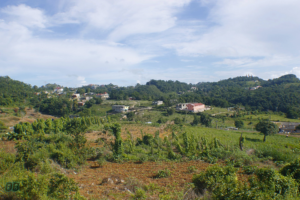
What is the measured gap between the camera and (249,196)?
4.62 meters

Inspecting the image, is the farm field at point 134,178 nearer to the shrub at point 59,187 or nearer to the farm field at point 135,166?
the farm field at point 135,166

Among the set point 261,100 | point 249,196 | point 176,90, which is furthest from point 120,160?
point 176,90

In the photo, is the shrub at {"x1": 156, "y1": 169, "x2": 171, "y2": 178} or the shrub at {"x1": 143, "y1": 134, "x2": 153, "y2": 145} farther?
the shrub at {"x1": 143, "y1": 134, "x2": 153, "y2": 145}

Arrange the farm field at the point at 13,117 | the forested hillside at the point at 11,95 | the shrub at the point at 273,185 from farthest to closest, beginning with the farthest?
the forested hillside at the point at 11,95 → the farm field at the point at 13,117 → the shrub at the point at 273,185

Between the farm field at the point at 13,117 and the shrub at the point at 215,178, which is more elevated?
the shrub at the point at 215,178

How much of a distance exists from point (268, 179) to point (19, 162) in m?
10.2

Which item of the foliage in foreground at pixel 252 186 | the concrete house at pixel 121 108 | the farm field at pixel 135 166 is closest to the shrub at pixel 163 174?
the farm field at pixel 135 166

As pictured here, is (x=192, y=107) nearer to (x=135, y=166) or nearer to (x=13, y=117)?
(x=135, y=166)

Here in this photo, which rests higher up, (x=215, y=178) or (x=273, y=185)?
(x=273, y=185)

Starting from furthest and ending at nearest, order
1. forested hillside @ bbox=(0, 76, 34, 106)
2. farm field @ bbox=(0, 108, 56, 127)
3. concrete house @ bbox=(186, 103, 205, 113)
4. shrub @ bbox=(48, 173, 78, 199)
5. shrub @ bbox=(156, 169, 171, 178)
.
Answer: forested hillside @ bbox=(0, 76, 34, 106) → concrete house @ bbox=(186, 103, 205, 113) → farm field @ bbox=(0, 108, 56, 127) → shrub @ bbox=(156, 169, 171, 178) → shrub @ bbox=(48, 173, 78, 199)

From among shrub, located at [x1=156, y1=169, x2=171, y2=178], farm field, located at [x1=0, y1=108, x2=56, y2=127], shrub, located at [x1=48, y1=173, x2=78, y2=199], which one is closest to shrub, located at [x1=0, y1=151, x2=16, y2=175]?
shrub, located at [x1=48, y1=173, x2=78, y2=199]

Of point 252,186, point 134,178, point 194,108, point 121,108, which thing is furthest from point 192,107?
point 252,186

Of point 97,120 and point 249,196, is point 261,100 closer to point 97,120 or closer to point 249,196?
point 97,120

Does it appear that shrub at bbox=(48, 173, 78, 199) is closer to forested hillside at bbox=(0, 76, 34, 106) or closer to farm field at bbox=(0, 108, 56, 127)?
farm field at bbox=(0, 108, 56, 127)
